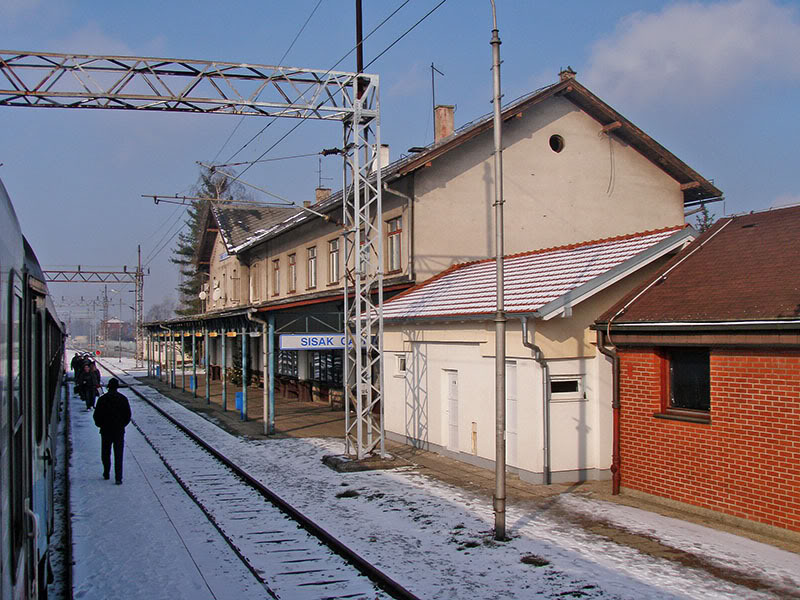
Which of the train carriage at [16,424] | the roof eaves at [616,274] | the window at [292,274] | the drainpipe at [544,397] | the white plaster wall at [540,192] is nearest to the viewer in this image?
the train carriage at [16,424]

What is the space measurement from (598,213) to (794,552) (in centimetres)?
1426

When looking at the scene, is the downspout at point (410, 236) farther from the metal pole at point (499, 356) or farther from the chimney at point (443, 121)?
the metal pole at point (499, 356)

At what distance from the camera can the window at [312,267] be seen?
26559 mm

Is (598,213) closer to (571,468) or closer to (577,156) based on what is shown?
(577,156)

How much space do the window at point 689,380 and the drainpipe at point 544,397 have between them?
6.44 feet

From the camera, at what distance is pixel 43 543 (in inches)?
230

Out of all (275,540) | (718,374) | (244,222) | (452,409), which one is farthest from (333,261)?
(718,374)

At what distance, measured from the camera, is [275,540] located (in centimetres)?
898

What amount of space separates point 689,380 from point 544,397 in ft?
7.66

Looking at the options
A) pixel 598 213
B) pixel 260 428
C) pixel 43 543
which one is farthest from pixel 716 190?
pixel 43 543

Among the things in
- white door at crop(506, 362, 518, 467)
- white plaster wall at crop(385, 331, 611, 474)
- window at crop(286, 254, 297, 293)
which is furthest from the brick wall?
window at crop(286, 254, 297, 293)

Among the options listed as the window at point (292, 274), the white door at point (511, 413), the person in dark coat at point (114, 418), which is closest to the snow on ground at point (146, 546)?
the person in dark coat at point (114, 418)

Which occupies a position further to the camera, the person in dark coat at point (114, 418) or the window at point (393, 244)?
the window at point (393, 244)

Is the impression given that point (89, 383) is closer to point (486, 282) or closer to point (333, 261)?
point (333, 261)
